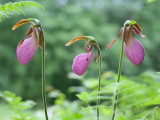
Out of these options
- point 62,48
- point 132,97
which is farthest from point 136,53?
point 62,48

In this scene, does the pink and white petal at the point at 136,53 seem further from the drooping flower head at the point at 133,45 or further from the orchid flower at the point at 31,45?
the orchid flower at the point at 31,45

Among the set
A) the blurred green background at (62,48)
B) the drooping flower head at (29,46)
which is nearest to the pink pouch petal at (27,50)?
the drooping flower head at (29,46)

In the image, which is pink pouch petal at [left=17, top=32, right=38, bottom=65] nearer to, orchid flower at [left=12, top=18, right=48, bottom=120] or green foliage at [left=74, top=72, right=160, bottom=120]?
orchid flower at [left=12, top=18, right=48, bottom=120]

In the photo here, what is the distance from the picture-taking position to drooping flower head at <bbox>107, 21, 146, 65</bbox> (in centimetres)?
39

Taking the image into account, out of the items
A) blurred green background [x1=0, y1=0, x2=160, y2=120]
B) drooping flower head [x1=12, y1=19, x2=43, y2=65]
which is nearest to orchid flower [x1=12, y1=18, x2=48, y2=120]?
drooping flower head [x1=12, y1=19, x2=43, y2=65]

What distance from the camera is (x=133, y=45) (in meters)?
0.41

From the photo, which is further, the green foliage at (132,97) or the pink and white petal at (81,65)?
the pink and white petal at (81,65)

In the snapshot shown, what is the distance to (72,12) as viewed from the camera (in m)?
5.66

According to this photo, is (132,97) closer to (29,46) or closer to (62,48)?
(29,46)

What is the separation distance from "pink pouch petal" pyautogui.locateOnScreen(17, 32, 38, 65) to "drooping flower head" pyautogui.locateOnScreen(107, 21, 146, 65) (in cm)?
16

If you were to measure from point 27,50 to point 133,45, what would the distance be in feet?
0.61

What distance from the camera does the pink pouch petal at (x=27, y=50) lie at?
0.40 metres

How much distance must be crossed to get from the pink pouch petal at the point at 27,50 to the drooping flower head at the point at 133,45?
0.54 feet

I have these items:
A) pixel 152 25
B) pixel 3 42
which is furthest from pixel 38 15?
pixel 152 25
